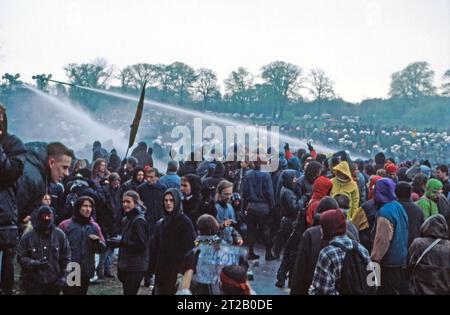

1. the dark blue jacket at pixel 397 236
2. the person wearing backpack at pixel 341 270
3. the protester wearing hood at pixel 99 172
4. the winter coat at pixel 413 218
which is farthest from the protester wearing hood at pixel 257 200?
the person wearing backpack at pixel 341 270

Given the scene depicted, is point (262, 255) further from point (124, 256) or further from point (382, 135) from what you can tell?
point (382, 135)

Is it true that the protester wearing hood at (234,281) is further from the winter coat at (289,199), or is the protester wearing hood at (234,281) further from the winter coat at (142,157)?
the winter coat at (142,157)

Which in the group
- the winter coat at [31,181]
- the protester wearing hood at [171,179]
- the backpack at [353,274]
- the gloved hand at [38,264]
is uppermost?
the winter coat at [31,181]

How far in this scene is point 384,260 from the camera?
6422 mm

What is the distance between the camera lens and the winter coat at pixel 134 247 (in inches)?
240

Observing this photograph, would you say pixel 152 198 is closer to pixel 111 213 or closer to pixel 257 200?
pixel 111 213

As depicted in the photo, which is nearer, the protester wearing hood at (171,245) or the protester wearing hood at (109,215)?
the protester wearing hood at (171,245)

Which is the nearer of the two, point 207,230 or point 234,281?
point 234,281

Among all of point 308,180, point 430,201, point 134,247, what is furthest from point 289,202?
point 134,247

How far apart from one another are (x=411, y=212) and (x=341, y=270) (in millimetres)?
2908

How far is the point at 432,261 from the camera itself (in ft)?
16.5

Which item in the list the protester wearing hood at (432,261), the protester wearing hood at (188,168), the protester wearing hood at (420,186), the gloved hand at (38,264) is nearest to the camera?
the protester wearing hood at (432,261)

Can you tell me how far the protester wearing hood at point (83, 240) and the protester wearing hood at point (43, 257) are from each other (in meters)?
0.30

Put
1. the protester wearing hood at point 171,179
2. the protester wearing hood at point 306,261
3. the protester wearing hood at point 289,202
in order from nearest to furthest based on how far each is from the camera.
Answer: the protester wearing hood at point 306,261 → the protester wearing hood at point 289,202 → the protester wearing hood at point 171,179
